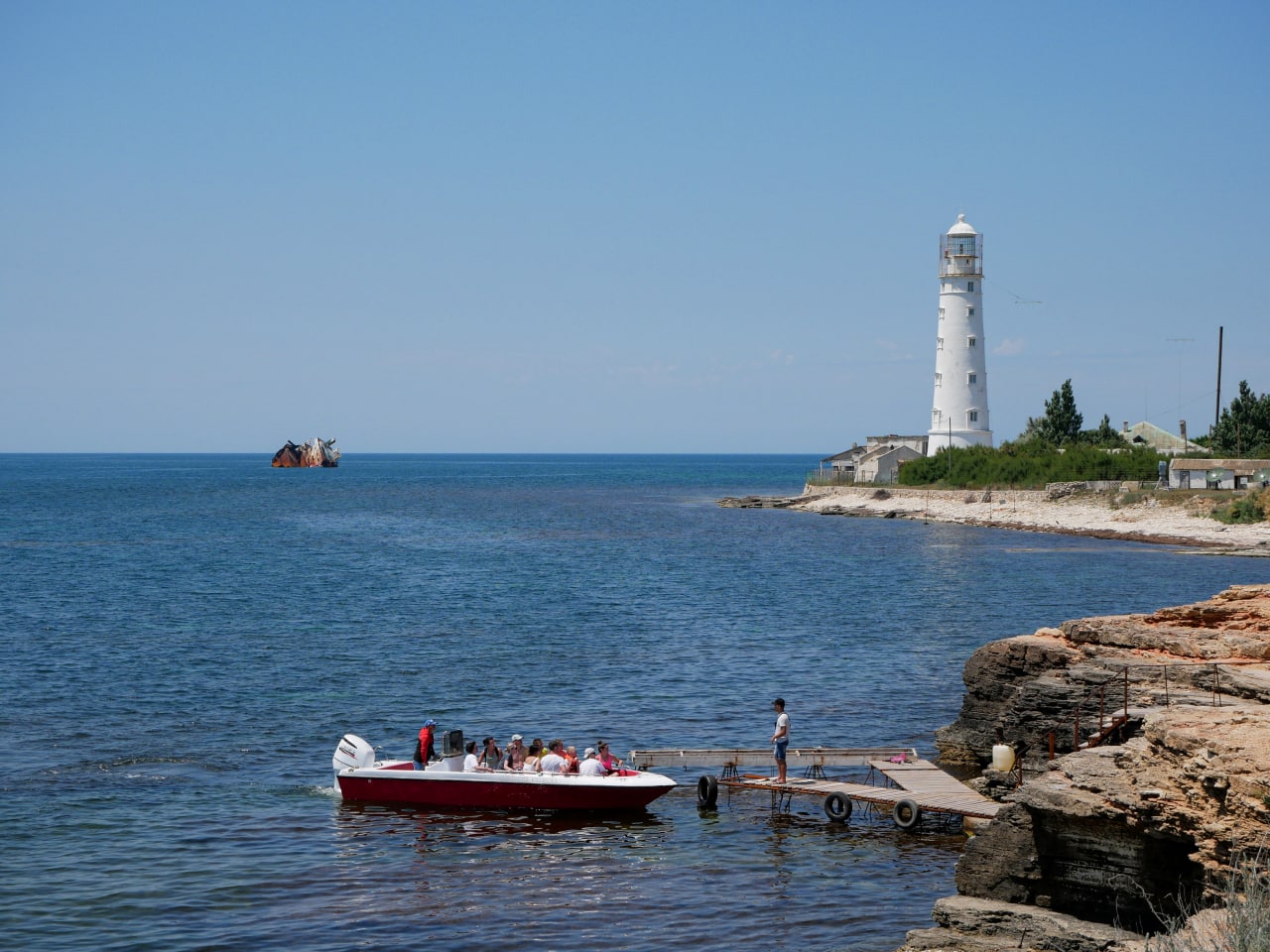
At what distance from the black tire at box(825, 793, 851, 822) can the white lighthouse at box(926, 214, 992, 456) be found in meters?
77.9

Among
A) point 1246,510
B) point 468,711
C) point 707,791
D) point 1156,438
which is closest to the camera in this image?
point 707,791

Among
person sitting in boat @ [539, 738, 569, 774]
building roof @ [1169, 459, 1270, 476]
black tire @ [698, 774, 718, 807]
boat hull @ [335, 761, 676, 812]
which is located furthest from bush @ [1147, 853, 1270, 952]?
building roof @ [1169, 459, 1270, 476]

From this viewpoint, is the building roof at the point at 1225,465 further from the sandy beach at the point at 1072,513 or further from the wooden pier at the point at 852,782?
the wooden pier at the point at 852,782

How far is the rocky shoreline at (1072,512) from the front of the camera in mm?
71938

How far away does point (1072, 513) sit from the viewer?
8756 cm

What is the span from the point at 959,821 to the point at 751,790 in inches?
172

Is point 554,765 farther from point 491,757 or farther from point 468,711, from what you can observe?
point 468,711

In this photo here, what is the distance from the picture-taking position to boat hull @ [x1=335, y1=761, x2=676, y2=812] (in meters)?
23.5

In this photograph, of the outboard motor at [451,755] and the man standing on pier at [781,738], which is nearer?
the man standing on pier at [781,738]

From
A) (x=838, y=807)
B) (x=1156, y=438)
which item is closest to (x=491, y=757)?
(x=838, y=807)

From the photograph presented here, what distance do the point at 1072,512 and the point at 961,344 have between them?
1656 cm

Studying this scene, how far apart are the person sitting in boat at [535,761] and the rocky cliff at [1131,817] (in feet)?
29.4

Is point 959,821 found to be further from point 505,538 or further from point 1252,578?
point 505,538

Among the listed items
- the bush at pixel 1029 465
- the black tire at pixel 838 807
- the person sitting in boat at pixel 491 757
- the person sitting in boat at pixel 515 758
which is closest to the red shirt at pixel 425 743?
the person sitting in boat at pixel 491 757
